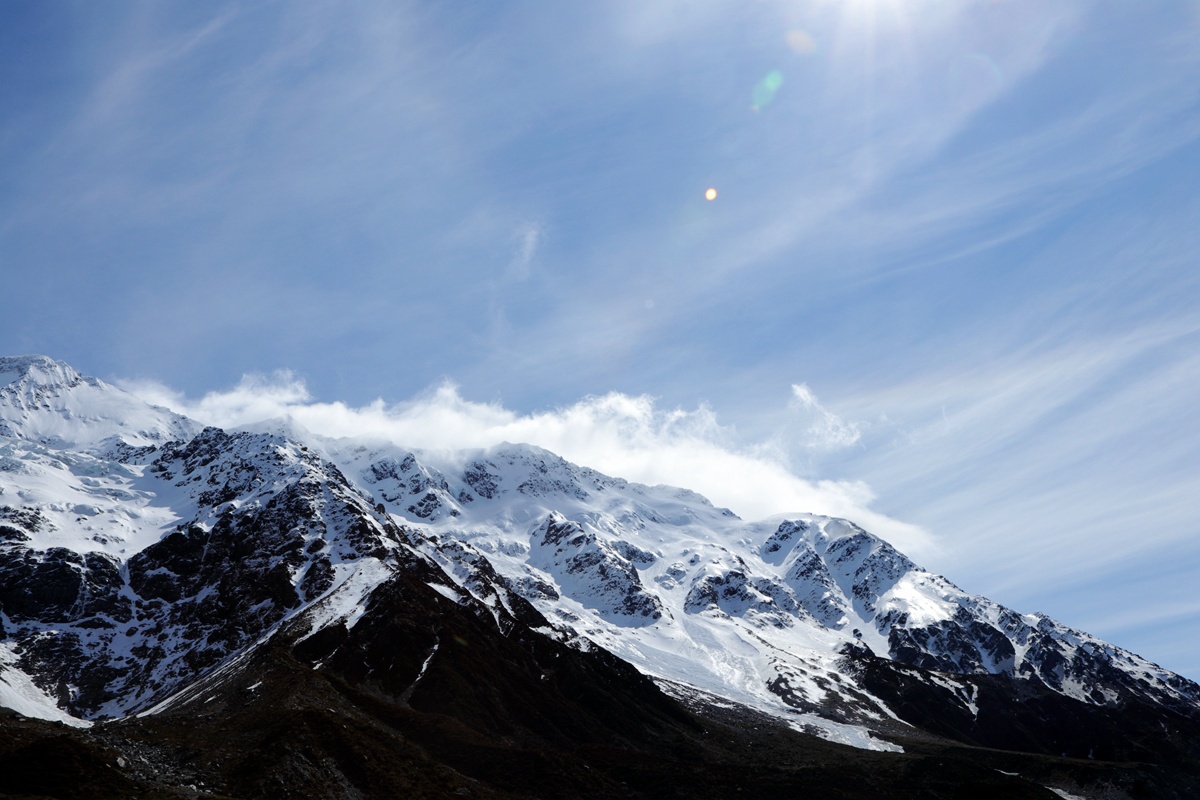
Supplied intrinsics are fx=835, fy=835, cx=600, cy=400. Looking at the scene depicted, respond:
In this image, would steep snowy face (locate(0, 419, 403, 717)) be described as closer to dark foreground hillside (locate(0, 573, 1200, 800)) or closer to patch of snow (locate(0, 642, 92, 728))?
patch of snow (locate(0, 642, 92, 728))

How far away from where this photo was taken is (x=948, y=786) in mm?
119000

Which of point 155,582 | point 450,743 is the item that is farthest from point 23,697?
point 450,743

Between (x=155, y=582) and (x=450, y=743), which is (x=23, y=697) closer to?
(x=155, y=582)

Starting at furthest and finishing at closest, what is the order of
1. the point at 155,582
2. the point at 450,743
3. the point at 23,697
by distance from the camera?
the point at 155,582, the point at 23,697, the point at 450,743

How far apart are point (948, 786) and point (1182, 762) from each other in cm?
12377

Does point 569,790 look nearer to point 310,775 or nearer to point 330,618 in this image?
point 310,775

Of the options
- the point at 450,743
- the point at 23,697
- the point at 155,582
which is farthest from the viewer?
the point at 155,582

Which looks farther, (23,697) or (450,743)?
(23,697)

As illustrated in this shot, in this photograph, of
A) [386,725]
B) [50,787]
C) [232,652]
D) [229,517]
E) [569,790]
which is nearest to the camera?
[50,787]

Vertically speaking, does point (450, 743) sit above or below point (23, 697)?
above

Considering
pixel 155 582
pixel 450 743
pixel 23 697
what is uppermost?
pixel 155 582


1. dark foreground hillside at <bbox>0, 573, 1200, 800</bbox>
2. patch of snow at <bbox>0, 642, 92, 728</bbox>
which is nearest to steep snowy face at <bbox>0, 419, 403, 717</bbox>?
patch of snow at <bbox>0, 642, 92, 728</bbox>

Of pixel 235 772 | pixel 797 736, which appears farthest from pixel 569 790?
pixel 797 736

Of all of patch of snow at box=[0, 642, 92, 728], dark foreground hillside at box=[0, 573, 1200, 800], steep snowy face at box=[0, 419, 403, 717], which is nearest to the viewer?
dark foreground hillside at box=[0, 573, 1200, 800]
